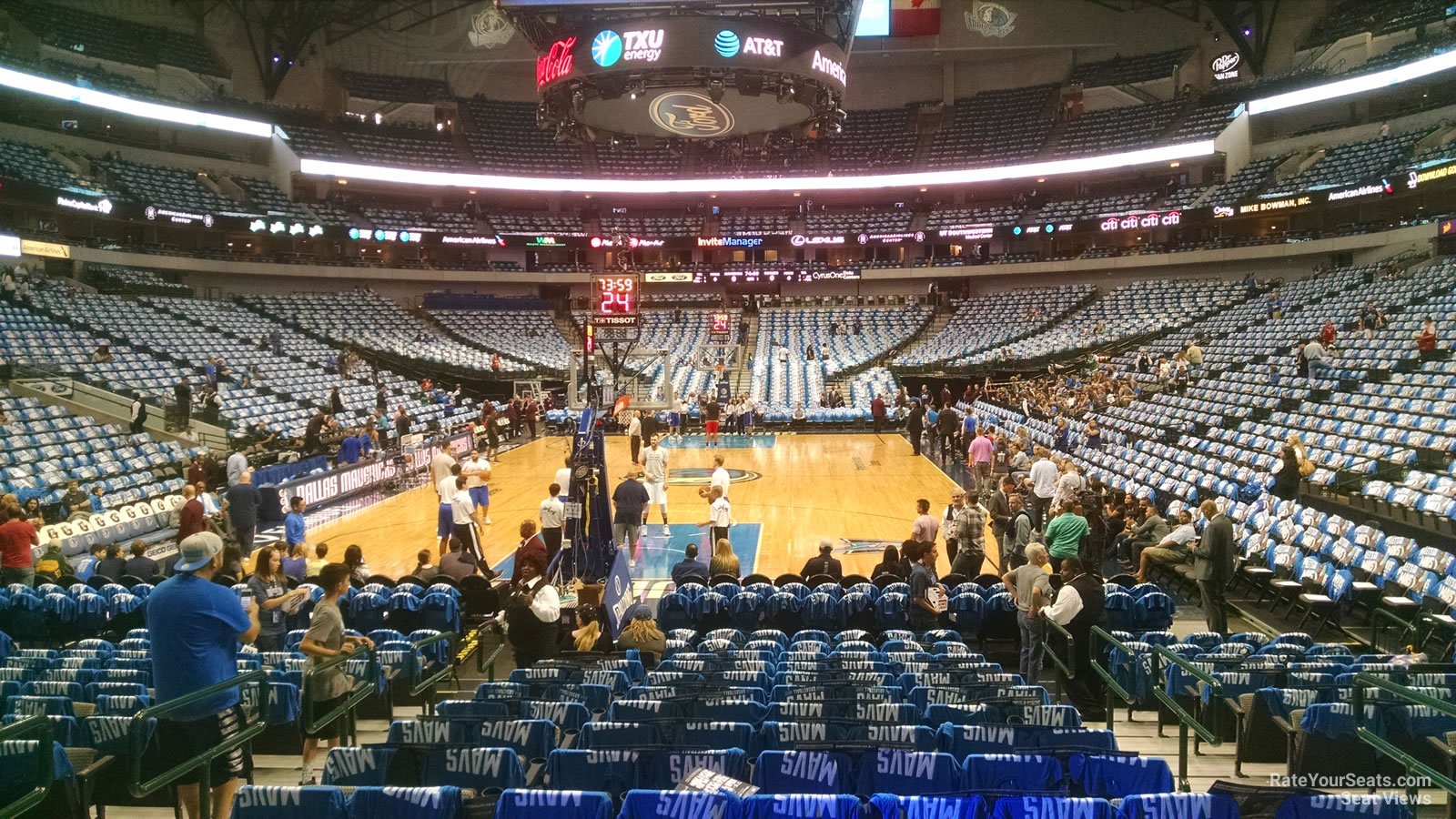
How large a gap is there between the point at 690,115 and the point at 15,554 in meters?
14.4

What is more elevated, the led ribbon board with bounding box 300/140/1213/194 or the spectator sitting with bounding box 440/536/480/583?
the led ribbon board with bounding box 300/140/1213/194

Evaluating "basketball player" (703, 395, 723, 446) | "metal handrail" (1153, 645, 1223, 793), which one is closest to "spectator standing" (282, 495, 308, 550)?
"metal handrail" (1153, 645, 1223, 793)

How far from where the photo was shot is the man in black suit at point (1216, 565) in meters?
9.05

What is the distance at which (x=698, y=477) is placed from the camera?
2242cm

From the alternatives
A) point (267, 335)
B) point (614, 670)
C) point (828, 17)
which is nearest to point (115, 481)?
point (614, 670)

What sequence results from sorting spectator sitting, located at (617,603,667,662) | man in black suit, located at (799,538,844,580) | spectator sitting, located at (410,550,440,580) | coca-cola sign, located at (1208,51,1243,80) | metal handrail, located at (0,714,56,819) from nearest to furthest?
1. metal handrail, located at (0,714,56,819)
2. spectator sitting, located at (617,603,667,662)
3. spectator sitting, located at (410,550,440,580)
4. man in black suit, located at (799,538,844,580)
5. coca-cola sign, located at (1208,51,1243,80)

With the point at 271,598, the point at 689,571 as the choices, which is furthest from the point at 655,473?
the point at 271,598

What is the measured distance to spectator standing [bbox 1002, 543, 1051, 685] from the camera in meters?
7.71

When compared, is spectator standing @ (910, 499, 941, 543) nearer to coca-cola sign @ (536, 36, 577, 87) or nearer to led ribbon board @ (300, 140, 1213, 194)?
coca-cola sign @ (536, 36, 577, 87)

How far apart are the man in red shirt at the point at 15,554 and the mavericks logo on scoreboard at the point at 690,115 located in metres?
13.2

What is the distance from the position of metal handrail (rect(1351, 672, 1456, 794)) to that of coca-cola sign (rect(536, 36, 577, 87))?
14840mm

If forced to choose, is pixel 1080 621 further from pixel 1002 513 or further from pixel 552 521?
pixel 552 521

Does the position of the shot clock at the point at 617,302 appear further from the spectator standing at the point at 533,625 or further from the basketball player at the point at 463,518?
the spectator standing at the point at 533,625

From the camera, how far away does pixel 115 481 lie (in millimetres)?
16203
